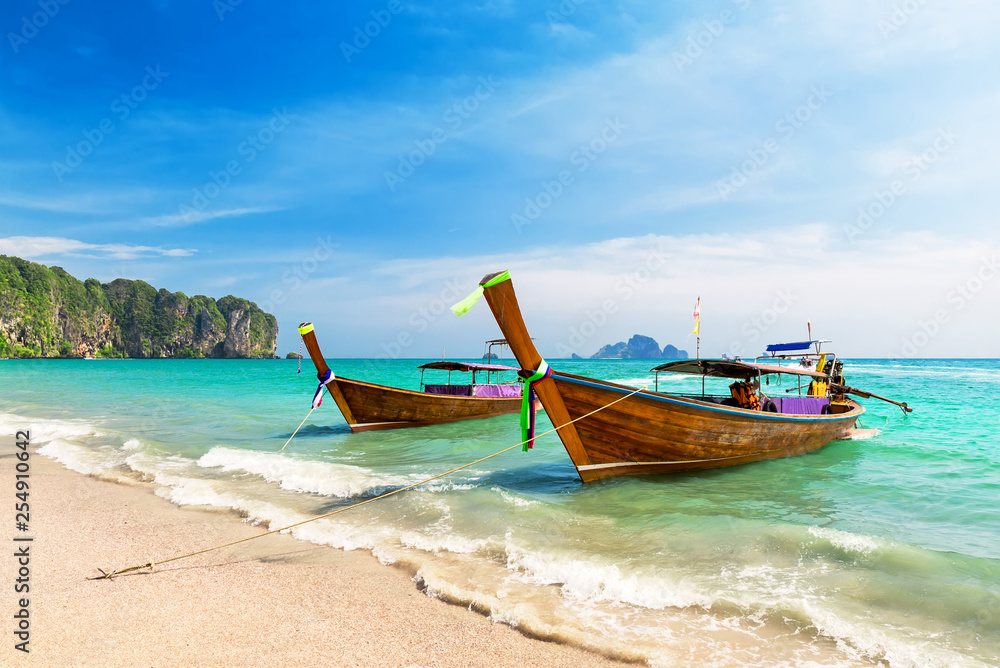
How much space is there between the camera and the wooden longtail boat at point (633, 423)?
24.3 feet

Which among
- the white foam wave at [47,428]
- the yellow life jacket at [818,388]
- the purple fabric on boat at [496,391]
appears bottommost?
the white foam wave at [47,428]

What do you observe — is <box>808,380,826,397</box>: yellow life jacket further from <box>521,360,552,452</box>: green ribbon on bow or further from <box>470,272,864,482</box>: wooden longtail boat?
Result: <box>521,360,552,452</box>: green ribbon on bow

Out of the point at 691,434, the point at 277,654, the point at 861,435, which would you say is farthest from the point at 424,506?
the point at 861,435

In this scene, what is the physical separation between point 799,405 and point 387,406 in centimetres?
1186

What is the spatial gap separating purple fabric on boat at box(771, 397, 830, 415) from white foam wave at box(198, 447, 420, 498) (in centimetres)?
933

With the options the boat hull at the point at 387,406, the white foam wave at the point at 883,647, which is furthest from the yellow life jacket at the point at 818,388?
the white foam wave at the point at 883,647

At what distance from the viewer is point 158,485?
8844 mm

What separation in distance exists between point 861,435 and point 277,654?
1670 cm

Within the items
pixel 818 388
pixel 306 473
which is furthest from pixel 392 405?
pixel 818 388

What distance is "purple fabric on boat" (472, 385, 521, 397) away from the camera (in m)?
19.1

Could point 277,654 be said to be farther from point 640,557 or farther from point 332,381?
point 332,381

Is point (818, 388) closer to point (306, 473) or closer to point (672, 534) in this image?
point (672, 534)

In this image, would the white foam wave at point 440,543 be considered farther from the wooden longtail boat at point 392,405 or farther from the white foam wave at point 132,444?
the white foam wave at point 132,444

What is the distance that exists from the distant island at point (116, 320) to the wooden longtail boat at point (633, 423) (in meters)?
130
